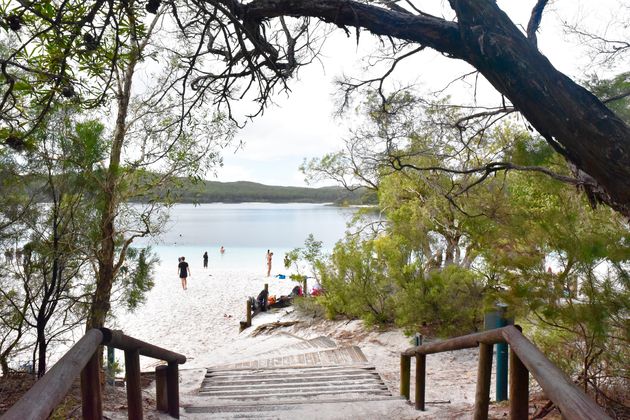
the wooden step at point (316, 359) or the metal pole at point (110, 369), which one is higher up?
the metal pole at point (110, 369)

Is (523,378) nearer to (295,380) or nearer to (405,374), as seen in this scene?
(405,374)

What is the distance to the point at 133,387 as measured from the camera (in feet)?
9.61

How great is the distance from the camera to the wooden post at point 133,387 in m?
2.92

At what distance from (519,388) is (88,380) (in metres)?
1.78

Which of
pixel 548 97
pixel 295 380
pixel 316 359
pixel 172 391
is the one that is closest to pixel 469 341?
pixel 548 97

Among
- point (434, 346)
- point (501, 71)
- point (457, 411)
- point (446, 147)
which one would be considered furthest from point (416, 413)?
point (446, 147)

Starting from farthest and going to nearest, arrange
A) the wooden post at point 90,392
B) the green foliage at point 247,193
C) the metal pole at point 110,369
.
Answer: the green foliage at point 247,193 → the metal pole at point 110,369 → the wooden post at point 90,392

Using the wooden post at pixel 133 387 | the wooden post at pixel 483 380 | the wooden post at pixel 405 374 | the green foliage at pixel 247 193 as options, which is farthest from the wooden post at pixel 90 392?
the green foliage at pixel 247 193

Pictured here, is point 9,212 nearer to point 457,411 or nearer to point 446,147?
point 457,411

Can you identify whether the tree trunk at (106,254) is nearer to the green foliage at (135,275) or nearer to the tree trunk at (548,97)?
the green foliage at (135,275)

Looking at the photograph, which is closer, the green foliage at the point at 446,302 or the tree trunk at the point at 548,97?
the tree trunk at the point at 548,97

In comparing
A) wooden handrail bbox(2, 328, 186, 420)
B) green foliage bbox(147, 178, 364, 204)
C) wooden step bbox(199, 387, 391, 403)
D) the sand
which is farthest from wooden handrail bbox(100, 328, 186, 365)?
green foliage bbox(147, 178, 364, 204)

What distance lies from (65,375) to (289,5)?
1.96 meters

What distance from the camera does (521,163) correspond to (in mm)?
4438
